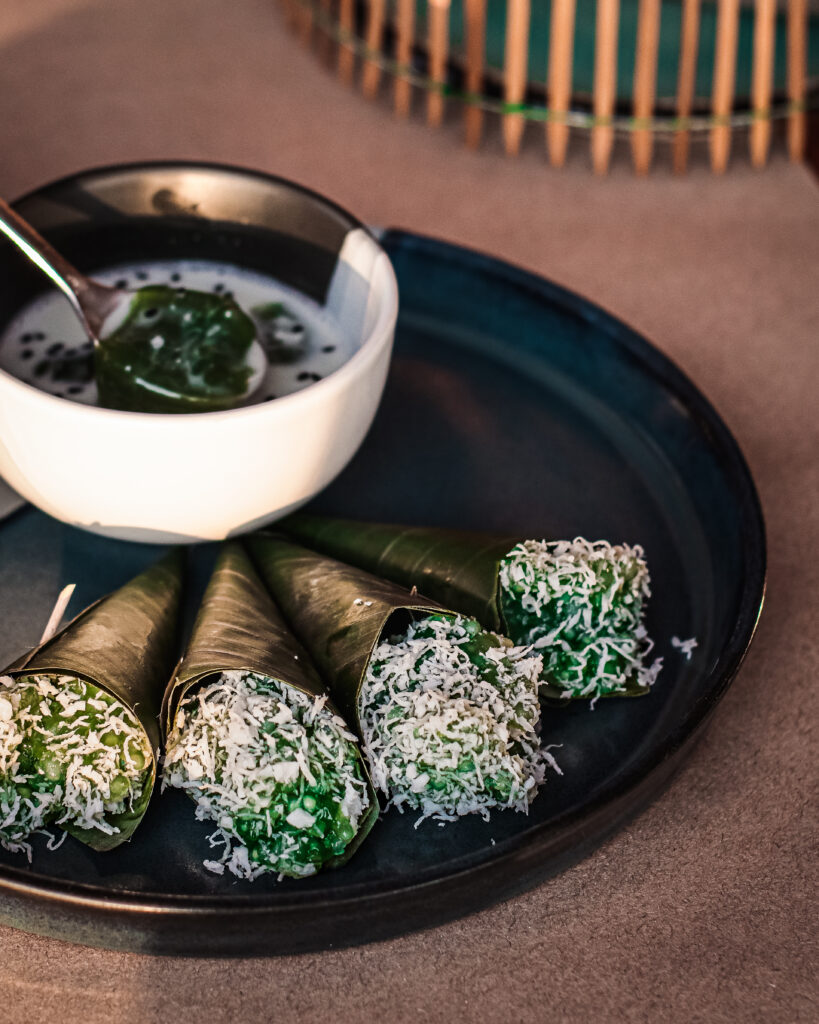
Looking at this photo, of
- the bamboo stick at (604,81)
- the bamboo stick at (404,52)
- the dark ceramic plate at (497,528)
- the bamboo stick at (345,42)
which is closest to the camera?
the dark ceramic plate at (497,528)

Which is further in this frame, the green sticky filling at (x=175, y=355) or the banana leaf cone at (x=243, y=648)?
the green sticky filling at (x=175, y=355)

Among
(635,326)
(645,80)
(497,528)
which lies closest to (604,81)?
(645,80)

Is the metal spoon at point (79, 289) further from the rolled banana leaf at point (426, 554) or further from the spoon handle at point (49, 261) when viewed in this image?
the rolled banana leaf at point (426, 554)

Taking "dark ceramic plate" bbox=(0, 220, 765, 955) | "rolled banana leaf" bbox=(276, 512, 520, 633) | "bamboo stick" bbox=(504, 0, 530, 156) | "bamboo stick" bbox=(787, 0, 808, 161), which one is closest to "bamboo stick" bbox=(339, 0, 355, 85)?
"bamboo stick" bbox=(504, 0, 530, 156)

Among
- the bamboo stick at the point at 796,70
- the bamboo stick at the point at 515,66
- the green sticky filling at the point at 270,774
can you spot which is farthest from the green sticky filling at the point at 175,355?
the bamboo stick at the point at 796,70

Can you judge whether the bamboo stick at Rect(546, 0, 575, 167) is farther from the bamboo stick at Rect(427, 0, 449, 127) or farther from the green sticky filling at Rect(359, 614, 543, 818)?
the green sticky filling at Rect(359, 614, 543, 818)

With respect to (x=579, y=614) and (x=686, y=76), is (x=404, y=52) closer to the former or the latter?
(x=686, y=76)

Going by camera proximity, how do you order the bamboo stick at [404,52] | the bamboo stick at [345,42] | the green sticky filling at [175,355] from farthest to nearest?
the bamboo stick at [345,42] < the bamboo stick at [404,52] < the green sticky filling at [175,355]
